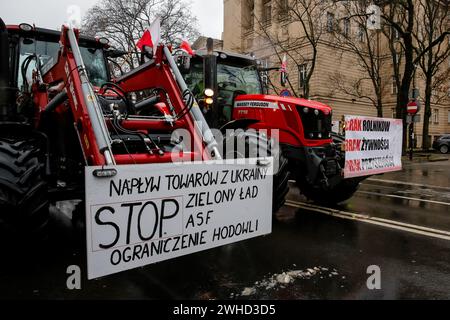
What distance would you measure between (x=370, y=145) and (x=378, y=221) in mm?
1525

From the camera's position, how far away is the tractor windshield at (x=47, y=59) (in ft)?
17.8

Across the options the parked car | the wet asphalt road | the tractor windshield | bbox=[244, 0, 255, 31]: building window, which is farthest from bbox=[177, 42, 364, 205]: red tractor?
the parked car

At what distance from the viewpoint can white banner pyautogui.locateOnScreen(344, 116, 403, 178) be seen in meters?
6.53

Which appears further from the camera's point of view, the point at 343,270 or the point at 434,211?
the point at 434,211

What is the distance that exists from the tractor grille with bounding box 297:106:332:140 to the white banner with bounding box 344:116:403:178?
0.41 metres

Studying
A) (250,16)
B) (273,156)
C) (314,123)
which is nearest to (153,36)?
(273,156)

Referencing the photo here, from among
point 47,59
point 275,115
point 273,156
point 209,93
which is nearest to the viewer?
point 273,156

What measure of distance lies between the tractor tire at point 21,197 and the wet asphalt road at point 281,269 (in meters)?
0.40

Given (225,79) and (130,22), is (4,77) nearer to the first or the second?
(225,79)

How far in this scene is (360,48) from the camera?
31.0m
